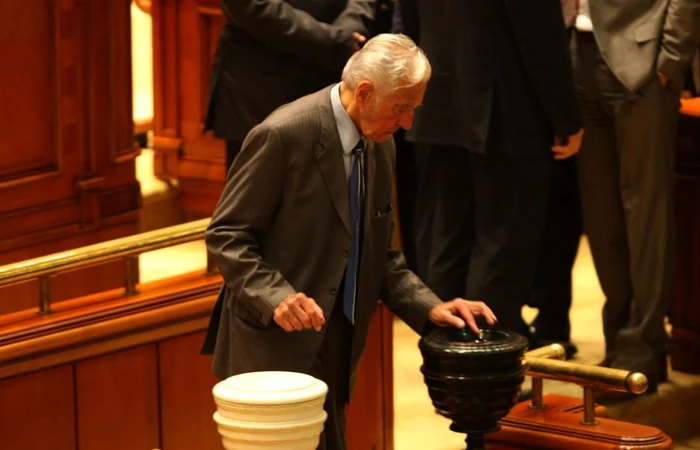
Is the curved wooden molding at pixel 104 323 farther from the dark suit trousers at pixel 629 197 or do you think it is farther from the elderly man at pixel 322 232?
the dark suit trousers at pixel 629 197

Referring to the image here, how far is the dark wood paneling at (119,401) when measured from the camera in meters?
3.69

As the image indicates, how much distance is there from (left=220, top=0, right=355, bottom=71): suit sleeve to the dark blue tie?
130cm

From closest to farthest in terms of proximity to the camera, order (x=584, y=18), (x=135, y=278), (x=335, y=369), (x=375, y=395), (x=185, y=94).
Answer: (x=335, y=369) → (x=135, y=278) → (x=375, y=395) → (x=584, y=18) → (x=185, y=94)

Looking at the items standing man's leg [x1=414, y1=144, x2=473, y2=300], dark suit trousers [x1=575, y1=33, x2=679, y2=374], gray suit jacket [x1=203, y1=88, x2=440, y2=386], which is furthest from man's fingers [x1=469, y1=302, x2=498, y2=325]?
dark suit trousers [x1=575, y1=33, x2=679, y2=374]

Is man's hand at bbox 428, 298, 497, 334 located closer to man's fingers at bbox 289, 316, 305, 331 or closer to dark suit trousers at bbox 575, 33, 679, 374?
man's fingers at bbox 289, 316, 305, 331

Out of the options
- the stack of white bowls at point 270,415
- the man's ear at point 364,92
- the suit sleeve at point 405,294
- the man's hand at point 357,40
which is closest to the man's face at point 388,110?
the man's ear at point 364,92

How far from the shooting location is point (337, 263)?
3.12 metres

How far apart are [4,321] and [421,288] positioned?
3.28ft

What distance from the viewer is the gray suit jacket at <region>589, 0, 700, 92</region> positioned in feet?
15.2

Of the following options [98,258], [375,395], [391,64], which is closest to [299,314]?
[391,64]

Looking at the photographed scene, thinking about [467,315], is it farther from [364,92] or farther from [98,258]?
[98,258]

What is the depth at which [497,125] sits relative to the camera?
461 centimetres

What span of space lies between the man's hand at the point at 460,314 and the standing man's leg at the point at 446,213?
165 centimetres

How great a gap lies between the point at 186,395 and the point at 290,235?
3.08ft
